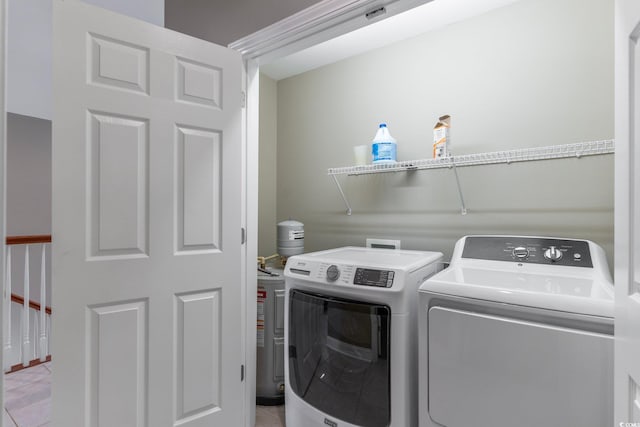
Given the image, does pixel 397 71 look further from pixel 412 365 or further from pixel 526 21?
pixel 412 365

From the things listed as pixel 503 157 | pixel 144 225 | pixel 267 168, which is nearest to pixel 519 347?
pixel 503 157

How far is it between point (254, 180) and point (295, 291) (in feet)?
2.23

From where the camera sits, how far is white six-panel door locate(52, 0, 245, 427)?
1.27 m

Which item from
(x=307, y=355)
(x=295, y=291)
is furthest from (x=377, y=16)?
(x=307, y=355)

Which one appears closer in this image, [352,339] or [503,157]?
[352,339]

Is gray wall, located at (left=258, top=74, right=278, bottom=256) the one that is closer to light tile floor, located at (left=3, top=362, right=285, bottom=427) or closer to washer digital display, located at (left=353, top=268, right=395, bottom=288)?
light tile floor, located at (left=3, top=362, right=285, bottom=427)

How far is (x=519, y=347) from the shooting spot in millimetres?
1123

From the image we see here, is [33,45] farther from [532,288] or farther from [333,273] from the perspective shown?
[532,288]

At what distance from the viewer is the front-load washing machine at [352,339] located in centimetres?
143

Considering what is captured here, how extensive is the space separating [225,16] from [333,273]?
1560mm

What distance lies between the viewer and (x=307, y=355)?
171 centimetres

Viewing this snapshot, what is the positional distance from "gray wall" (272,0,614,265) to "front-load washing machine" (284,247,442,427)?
1.92 feet

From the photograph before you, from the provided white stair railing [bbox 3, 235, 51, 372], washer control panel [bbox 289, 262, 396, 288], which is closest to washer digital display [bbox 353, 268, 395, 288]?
washer control panel [bbox 289, 262, 396, 288]

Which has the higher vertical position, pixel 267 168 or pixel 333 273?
pixel 267 168
